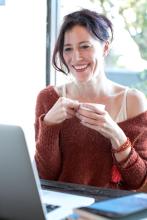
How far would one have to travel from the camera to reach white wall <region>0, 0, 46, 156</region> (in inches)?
87.0

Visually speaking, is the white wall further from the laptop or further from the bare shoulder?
the laptop

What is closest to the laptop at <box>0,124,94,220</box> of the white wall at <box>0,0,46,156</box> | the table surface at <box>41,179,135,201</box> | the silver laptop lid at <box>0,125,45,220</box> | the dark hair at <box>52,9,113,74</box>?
the silver laptop lid at <box>0,125,45,220</box>

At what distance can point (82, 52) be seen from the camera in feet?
5.16

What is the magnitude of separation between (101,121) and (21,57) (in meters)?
1.01

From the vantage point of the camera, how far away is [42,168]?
4.98 feet

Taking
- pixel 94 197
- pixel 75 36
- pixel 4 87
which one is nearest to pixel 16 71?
pixel 4 87

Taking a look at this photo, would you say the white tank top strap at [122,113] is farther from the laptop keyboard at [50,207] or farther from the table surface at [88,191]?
the laptop keyboard at [50,207]

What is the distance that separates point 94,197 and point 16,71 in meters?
1.26

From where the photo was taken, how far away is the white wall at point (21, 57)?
221cm

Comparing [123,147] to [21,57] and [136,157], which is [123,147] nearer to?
[136,157]

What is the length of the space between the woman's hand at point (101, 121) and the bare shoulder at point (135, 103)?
0.61 ft

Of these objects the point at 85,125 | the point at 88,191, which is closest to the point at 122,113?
the point at 85,125

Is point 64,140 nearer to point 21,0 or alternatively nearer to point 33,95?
point 33,95

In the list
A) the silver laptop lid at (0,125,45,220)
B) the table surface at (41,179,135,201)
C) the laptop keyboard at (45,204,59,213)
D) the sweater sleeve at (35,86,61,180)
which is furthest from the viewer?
the sweater sleeve at (35,86,61,180)
